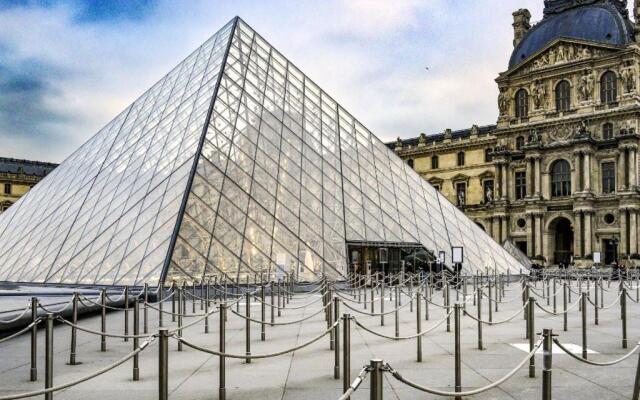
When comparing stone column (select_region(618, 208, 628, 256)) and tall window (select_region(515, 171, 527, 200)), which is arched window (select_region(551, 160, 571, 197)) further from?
stone column (select_region(618, 208, 628, 256))

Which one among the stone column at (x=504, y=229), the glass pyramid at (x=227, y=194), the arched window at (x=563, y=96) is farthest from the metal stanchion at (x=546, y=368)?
the stone column at (x=504, y=229)

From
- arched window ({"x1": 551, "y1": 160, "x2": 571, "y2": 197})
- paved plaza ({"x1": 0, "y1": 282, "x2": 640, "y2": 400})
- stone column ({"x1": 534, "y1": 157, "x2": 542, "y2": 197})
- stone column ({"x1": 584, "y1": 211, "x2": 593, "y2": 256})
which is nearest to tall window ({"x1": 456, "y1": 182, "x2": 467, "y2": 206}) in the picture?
stone column ({"x1": 534, "y1": 157, "x2": 542, "y2": 197})

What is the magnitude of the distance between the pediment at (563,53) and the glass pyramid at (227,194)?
31.8m

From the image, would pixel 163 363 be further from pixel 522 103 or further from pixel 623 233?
pixel 522 103

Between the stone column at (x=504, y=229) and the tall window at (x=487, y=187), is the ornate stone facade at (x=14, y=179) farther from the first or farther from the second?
the stone column at (x=504, y=229)

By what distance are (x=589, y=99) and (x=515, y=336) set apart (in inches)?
1951

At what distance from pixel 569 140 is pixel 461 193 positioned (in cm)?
1456

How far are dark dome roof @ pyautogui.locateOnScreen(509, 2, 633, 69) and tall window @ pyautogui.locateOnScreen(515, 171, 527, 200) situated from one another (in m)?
10.5

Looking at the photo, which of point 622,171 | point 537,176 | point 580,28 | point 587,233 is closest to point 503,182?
point 537,176

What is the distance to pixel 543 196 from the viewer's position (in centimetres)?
5594

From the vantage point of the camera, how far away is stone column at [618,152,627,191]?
5141cm

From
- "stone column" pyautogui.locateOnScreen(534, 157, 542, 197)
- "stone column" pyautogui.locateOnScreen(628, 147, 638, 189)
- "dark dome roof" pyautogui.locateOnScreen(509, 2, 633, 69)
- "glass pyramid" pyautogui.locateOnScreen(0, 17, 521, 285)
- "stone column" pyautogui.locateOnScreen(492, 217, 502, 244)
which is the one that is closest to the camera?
"glass pyramid" pyautogui.locateOnScreen(0, 17, 521, 285)

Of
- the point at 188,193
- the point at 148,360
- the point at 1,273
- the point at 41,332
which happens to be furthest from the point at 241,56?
the point at 148,360

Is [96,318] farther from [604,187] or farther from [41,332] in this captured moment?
[604,187]
